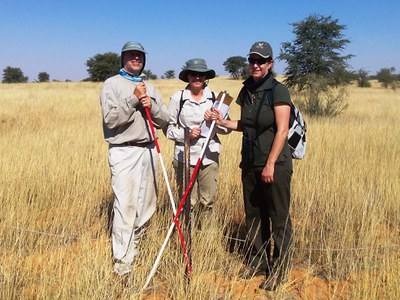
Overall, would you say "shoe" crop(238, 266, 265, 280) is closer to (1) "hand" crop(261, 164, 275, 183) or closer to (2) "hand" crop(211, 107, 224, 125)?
(1) "hand" crop(261, 164, 275, 183)

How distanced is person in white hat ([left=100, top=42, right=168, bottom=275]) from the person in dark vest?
0.90m

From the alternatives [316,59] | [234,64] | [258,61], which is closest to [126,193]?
[258,61]

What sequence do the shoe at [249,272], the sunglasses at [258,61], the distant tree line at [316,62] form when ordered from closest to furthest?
the sunglasses at [258,61] < the shoe at [249,272] < the distant tree line at [316,62]

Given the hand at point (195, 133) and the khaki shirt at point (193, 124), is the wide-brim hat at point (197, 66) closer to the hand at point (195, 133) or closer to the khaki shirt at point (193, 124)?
the khaki shirt at point (193, 124)

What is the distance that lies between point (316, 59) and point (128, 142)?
51.8 feet

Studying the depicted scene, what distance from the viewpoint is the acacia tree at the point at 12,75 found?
6060 cm

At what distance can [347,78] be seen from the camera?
17062 millimetres

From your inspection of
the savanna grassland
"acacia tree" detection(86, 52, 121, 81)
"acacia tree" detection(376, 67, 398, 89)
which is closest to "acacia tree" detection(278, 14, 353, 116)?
the savanna grassland

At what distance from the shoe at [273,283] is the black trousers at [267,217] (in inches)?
4.0

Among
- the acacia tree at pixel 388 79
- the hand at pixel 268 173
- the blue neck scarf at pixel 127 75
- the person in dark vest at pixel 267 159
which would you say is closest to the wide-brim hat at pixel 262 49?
the person in dark vest at pixel 267 159

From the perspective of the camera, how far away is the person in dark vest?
2822mm

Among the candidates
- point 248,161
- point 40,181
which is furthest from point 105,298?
point 40,181

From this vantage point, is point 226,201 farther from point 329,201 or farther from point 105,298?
point 105,298

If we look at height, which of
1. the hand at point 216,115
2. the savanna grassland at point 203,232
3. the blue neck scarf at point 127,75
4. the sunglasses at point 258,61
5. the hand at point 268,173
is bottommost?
the savanna grassland at point 203,232
